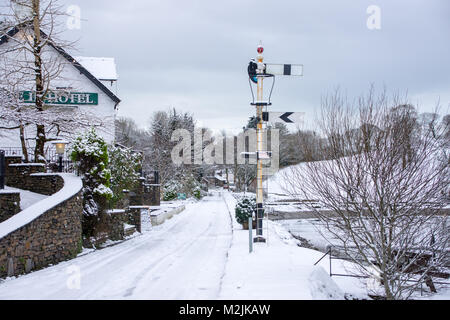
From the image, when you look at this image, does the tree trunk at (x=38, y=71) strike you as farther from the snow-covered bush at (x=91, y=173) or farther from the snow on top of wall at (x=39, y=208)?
the snow on top of wall at (x=39, y=208)

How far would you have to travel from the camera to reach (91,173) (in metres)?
13.7

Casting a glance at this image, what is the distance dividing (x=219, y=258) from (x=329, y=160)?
5608 mm

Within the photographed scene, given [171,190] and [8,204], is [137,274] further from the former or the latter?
[171,190]

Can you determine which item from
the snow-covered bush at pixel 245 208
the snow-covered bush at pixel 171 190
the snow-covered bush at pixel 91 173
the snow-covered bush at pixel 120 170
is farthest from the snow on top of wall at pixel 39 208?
the snow-covered bush at pixel 171 190

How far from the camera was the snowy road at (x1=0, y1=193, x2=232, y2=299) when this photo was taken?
7.41m

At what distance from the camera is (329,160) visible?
7.32 m

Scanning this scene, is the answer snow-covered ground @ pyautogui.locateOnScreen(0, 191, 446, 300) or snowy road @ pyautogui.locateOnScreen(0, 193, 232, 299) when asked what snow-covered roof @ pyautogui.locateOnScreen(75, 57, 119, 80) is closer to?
snowy road @ pyautogui.locateOnScreen(0, 193, 232, 299)

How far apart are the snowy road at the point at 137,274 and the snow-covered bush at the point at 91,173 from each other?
51.0 inches

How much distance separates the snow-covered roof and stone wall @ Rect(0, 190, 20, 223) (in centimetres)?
2059

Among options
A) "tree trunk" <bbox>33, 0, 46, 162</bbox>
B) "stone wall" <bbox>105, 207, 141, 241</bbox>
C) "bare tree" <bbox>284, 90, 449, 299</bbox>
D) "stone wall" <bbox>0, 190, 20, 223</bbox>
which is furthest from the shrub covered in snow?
"bare tree" <bbox>284, 90, 449, 299</bbox>

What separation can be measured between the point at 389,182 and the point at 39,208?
8333 mm

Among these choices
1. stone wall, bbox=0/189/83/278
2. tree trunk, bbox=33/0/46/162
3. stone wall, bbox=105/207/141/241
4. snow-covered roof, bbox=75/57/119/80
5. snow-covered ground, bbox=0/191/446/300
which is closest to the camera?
snow-covered ground, bbox=0/191/446/300
